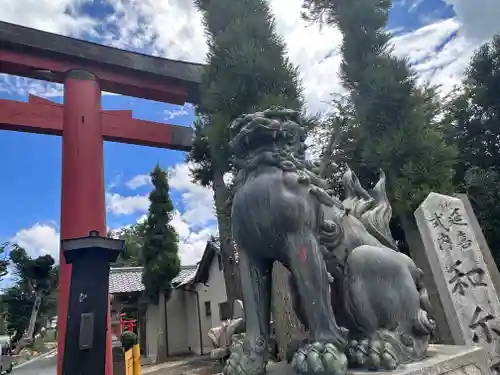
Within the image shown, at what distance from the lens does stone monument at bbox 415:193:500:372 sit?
329 centimetres

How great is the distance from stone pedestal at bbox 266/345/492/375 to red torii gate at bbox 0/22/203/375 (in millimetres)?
3809

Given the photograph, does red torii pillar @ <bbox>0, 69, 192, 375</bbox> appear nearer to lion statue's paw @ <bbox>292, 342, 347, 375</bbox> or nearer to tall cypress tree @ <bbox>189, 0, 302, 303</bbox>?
tall cypress tree @ <bbox>189, 0, 302, 303</bbox>

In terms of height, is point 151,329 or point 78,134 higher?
point 78,134

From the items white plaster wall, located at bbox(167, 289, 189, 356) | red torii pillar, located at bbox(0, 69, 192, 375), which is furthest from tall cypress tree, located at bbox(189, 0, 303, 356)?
white plaster wall, located at bbox(167, 289, 189, 356)

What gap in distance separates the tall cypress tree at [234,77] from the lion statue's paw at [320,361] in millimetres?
3484

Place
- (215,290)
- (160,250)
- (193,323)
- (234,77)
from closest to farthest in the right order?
(234,77) → (215,290) → (160,250) → (193,323)

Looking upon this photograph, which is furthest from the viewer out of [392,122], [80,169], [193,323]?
[193,323]

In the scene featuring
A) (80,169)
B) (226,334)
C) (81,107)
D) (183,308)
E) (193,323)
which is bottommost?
(226,334)

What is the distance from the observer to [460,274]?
3.51 meters

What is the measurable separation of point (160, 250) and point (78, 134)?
29.7ft

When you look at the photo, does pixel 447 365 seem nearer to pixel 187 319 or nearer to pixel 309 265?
pixel 309 265

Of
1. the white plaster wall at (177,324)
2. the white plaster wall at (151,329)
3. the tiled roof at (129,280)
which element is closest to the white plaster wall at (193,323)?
the white plaster wall at (177,324)

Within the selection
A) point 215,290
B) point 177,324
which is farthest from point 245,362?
point 177,324

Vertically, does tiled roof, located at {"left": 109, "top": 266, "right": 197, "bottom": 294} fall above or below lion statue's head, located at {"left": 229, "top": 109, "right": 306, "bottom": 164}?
above
